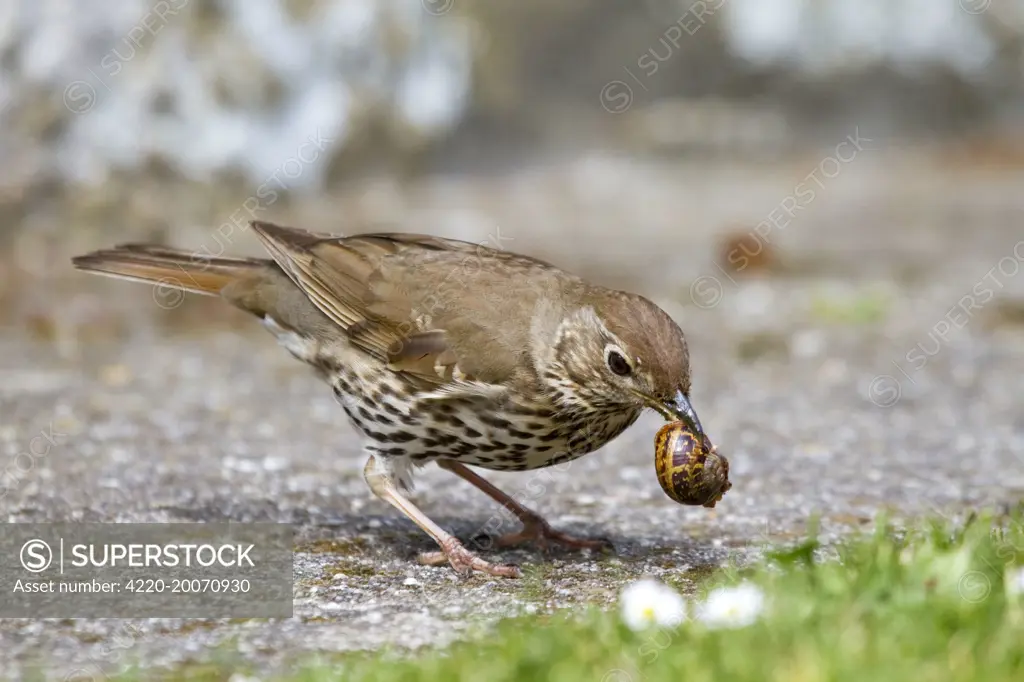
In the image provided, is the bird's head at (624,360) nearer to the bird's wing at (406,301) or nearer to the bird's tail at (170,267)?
the bird's wing at (406,301)

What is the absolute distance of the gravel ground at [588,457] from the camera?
14.8ft

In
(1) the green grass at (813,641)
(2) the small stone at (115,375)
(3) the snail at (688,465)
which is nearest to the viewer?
(1) the green grass at (813,641)

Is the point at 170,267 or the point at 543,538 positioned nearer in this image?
the point at 543,538

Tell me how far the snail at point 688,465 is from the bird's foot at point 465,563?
23.9 inches

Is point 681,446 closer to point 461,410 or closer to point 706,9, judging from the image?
point 461,410

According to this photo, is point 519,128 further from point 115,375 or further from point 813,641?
point 813,641

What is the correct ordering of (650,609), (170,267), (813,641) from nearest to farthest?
(813,641) → (650,609) → (170,267)

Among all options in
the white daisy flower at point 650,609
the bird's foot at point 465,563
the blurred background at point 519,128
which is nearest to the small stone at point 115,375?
the blurred background at point 519,128

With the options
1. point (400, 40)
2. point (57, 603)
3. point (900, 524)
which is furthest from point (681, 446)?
point (400, 40)

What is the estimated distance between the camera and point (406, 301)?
5.32m

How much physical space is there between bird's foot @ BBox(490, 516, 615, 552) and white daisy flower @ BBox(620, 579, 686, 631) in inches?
52.0

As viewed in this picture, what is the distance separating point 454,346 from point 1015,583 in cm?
202

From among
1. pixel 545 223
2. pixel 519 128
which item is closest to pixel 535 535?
pixel 545 223

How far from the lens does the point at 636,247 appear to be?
11516 millimetres
